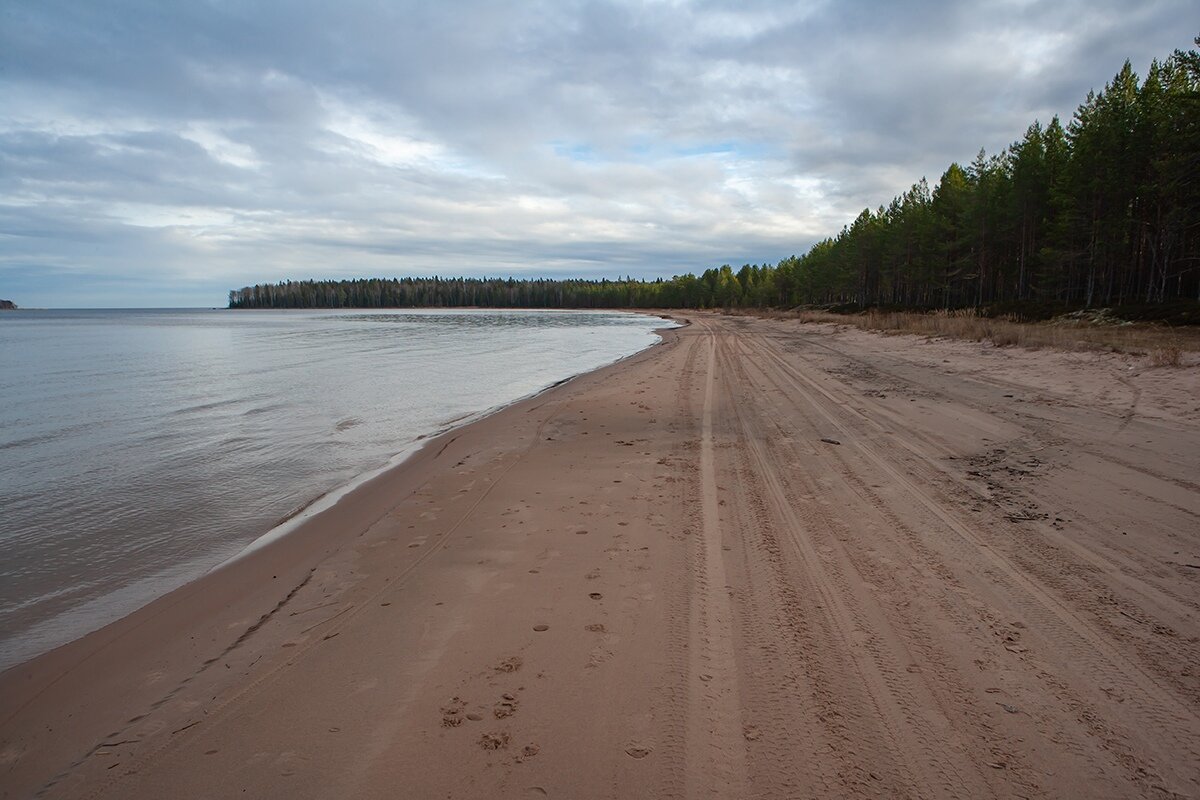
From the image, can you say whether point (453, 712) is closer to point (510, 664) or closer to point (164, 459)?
point (510, 664)

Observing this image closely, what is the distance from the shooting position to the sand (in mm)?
2418

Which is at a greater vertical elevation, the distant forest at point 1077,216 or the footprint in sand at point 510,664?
the distant forest at point 1077,216

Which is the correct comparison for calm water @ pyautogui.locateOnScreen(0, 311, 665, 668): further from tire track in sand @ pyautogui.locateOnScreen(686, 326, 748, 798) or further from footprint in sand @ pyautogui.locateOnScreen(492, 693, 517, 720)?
tire track in sand @ pyautogui.locateOnScreen(686, 326, 748, 798)

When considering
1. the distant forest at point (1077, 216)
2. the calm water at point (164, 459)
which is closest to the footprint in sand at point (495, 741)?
the calm water at point (164, 459)

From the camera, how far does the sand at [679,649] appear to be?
242 centimetres

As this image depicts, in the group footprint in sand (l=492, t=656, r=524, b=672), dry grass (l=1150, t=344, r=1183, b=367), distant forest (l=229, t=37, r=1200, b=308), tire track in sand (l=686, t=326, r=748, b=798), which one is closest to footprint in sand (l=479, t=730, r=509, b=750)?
footprint in sand (l=492, t=656, r=524, b=672)

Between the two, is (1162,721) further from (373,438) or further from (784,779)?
(373,438)

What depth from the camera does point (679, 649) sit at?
10.6ft

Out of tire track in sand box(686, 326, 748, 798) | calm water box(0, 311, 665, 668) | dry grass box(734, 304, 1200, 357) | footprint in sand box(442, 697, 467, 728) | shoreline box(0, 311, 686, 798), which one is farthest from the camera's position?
dry grass box(734, 304, 1200, 357)

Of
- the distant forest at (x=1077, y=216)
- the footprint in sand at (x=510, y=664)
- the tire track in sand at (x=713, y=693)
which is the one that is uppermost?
the distant forest at (x=1077, y=216)

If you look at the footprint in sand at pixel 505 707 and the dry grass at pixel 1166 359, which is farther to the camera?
the dry grass at pixel 1166 359

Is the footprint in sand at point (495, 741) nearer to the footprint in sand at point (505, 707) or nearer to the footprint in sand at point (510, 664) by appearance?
the footprint in sand at point (505, 707)

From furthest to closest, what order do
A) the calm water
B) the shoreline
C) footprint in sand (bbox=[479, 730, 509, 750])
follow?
the calm water, the shoreline, footprint in sand (bbox=[479, 730, 509, 750])

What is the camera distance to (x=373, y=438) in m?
10.5
